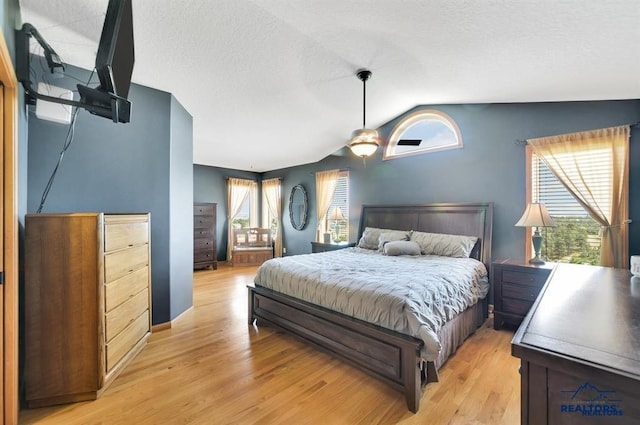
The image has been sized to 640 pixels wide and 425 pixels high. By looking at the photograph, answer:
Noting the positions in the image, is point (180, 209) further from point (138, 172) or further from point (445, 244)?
point (445, 244)

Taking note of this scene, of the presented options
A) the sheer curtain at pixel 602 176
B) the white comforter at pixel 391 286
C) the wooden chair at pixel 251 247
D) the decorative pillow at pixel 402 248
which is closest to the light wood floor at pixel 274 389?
the white comforter at pixel 391 286

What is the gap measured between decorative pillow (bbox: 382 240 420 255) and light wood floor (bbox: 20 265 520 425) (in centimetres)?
120

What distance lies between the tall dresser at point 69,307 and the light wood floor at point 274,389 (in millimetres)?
180

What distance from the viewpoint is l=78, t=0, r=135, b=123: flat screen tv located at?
1.58m

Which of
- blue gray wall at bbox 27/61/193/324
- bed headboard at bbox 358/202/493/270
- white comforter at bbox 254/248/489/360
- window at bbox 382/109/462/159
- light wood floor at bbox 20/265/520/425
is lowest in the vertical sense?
light wood floor at bbox 20/265/520/425

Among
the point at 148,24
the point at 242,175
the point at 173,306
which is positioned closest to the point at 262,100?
the point at 148,24

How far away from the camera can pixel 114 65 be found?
5.42 feet

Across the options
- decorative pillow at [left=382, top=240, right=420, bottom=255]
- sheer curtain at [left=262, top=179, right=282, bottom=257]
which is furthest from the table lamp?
sheer curtain at [left=262, top=179, right=282, bottom=257]

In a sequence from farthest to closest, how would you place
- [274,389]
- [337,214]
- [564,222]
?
[337,214], [564,222], [274,389]

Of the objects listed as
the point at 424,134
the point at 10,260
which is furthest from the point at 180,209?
the point at 424,134

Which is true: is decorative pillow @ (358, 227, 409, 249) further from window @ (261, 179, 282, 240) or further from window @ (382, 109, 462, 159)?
window @ (261, 179, 282, 240)

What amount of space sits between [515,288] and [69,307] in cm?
402

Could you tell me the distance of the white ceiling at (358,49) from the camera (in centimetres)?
177

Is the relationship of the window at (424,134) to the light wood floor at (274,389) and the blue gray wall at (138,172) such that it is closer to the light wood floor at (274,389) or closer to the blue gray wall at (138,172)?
the light wood floor at (274,389)
